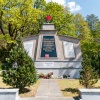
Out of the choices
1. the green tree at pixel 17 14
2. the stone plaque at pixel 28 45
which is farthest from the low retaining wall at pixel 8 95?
the green tree at pixel 17 14

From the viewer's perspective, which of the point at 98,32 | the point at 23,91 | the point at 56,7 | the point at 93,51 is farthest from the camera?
the point at 98,32

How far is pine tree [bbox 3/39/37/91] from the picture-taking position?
12156mm

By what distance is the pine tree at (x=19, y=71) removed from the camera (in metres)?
12.2

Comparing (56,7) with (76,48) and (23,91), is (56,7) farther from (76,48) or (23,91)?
(23,91)

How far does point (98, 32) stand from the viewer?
42875 millimetres

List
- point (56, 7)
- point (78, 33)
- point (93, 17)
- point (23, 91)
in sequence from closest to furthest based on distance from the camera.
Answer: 1. point (23, 91)
2. point (56, 7)
3. point (78, 33)
4. point (93, 17)

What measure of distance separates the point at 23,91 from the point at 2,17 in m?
19.1

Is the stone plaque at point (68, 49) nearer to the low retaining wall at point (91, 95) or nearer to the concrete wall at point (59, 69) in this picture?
the concrete wall at point (59, 69)

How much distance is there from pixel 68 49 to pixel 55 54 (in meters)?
1.52

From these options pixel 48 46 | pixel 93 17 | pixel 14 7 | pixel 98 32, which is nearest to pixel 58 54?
pixel 48 46

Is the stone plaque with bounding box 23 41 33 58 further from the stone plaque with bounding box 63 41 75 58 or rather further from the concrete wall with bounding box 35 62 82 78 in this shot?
the stone plaque with bounding box 63 41 75 58

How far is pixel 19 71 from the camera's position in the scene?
1221 cm

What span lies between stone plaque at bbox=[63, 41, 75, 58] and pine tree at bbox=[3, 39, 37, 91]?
10.1m

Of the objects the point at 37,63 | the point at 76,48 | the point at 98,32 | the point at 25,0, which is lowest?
the point at 37,63
